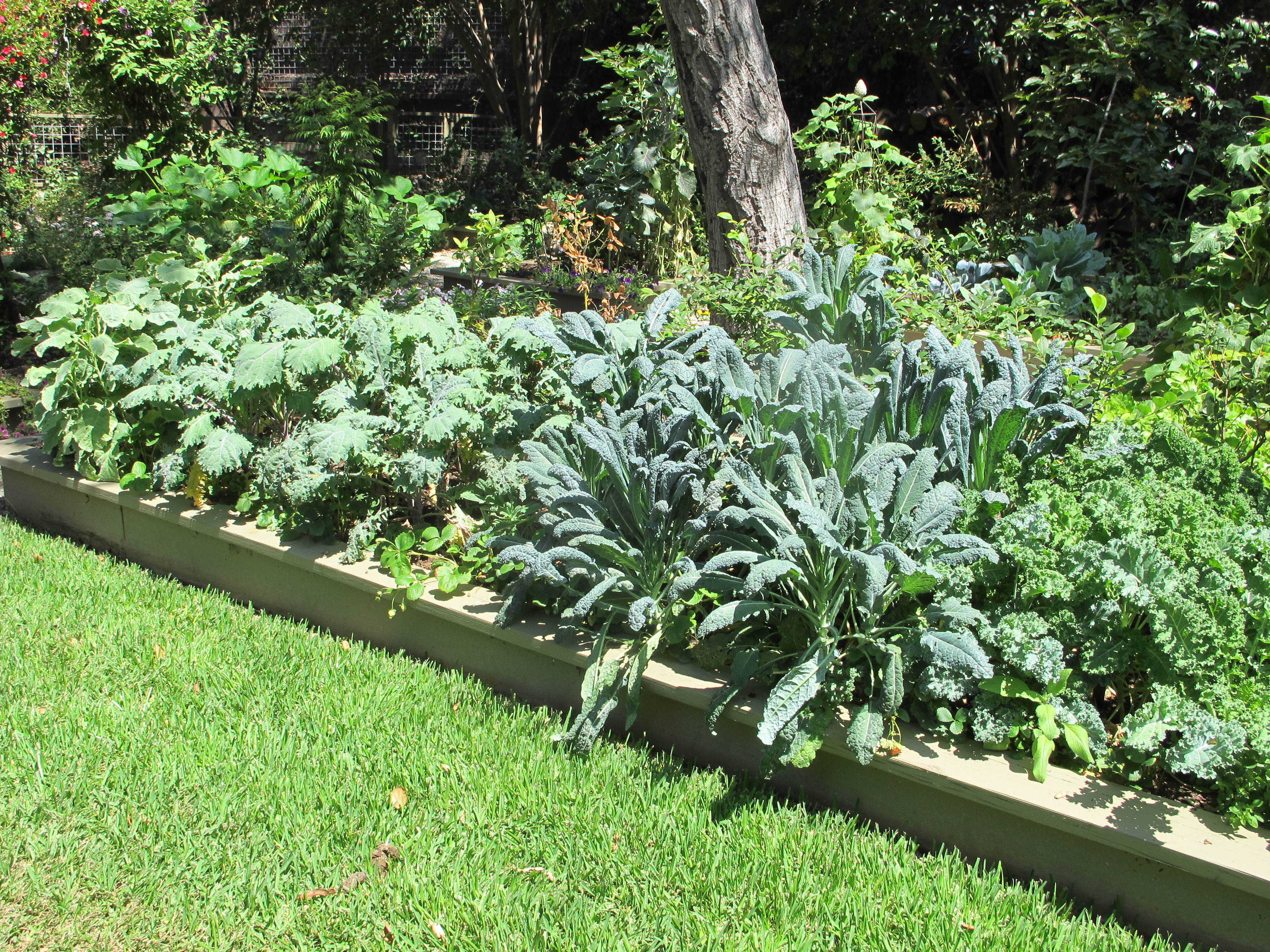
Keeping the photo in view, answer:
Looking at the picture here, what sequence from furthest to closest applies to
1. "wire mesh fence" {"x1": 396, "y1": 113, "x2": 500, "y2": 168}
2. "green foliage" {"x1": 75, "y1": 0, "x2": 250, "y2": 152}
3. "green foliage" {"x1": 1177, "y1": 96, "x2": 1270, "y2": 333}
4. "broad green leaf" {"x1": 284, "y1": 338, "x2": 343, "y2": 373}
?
"wire mesh fence" {"x1": 396, "y1": 113, "x2": 500, "y2": 168}, "green foliage" {"x1": 75, "y1": 0, "x2": 250, "y2": 152}, "green foliage" {"x1": 1177, "y1": 96, "x2": 1270, "y2": 333}, "broad green leaf" {"x1": 284, "y1": 338, "x2": 343, "y2": 373}

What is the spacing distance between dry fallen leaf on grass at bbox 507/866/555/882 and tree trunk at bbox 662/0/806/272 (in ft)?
10.7

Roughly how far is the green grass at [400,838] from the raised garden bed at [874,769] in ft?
0.32

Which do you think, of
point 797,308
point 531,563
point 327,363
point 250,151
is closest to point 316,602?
point 327,363

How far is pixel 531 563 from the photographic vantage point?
2922mm

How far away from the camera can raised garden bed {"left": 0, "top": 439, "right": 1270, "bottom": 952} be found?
2170 millimetres

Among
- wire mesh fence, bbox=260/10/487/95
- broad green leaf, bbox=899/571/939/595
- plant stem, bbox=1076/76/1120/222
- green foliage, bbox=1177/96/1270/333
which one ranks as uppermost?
wire mesh fence, bbox=260/10/487/95

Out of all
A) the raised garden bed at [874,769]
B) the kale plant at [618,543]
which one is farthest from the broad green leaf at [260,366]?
the kale plant at [618,543]

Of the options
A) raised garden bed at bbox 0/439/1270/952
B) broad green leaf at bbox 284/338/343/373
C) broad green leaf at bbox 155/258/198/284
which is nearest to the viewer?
raised garden bed at bbox 0/439/1270/952

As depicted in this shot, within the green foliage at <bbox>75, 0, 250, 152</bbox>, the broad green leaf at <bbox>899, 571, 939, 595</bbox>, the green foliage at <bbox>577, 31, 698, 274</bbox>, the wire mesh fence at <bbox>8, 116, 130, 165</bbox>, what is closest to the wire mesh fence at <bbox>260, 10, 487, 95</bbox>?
the wire mesh fence at <bbox>8, 116, 130, 165</bbox>

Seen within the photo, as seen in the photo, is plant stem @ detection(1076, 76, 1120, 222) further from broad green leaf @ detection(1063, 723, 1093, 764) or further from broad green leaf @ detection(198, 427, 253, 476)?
broad green leaf @ detection(198, 427, 253, 476)

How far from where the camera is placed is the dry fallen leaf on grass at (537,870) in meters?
2.39

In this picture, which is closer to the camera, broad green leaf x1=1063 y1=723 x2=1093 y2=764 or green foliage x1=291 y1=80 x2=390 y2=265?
broad green leaf x1=1063 y1=723 x2=1093 y2=764

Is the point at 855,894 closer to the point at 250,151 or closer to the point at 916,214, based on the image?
the point at 916,214

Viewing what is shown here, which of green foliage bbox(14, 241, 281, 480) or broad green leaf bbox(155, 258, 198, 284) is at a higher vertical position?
broad green leaf bbox(155, 258, 198, 284)
